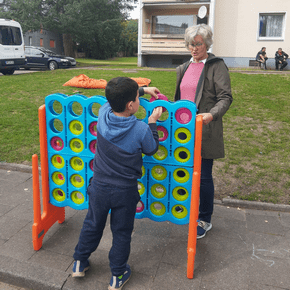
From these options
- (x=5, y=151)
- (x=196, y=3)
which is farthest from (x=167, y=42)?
(x=5, y=151)

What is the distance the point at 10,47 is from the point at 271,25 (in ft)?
50.5

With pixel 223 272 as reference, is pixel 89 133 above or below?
above

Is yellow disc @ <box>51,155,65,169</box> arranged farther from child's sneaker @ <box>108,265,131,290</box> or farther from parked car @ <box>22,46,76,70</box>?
parked car @ <box>22,46,76,70</box>

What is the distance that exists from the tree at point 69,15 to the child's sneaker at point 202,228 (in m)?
28.0

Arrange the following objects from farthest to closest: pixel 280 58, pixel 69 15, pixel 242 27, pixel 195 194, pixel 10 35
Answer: pixel 69 15 → pixel 242 27 → pixel 280 58 → pixel 10 35 → pixel 195 194

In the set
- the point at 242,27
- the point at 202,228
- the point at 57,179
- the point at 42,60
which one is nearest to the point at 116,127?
the point at 57,179

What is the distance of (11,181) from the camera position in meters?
4.79

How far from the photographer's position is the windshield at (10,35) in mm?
16531

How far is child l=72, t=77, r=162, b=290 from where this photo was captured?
2.36 metres

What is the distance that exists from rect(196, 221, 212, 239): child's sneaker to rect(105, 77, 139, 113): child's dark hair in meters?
1.72

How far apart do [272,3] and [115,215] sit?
67.9 ft

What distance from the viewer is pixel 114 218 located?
254 cm

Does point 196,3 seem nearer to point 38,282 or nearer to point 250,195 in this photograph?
point 250,195

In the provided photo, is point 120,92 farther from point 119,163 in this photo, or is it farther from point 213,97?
point 213,97
